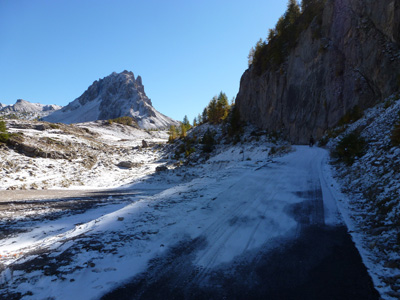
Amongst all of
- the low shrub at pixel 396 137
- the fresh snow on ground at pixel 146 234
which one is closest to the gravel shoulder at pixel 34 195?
the fresh snow on ground at pixel 146 234

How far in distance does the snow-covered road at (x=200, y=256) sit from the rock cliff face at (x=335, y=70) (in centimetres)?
1880

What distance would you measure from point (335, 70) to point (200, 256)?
2895 centimetres

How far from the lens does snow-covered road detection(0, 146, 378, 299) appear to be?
2.76m

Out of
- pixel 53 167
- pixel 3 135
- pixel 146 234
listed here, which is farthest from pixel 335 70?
pixel 3 135

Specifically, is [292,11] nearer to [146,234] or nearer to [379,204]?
[379,204]

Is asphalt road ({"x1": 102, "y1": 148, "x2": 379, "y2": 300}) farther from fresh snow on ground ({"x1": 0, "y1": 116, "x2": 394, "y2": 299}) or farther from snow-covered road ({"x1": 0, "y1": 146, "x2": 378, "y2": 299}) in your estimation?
fresh snow on ground ({"x1": 0, "y1": 116, "x2": 394, "y2": 299})

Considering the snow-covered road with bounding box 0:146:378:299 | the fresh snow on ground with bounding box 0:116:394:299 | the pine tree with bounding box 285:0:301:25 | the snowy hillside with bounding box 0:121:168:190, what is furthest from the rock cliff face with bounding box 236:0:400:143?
the snowy hillside with bounding box 0:121:168:190

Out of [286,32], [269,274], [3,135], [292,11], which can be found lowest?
[269,274]

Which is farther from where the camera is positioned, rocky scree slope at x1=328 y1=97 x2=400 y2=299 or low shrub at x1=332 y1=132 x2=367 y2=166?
low shrub at x1=332 y1=132 x2=367 y2=166

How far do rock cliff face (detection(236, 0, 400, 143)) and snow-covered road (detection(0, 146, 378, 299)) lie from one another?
1880 cm

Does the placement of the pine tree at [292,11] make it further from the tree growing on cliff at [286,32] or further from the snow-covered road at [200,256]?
the snow-covered road at [200,256]

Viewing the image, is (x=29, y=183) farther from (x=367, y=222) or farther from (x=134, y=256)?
(x=367, y=222)

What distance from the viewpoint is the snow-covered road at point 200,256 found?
109 inches

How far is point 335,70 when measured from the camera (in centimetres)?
2453
